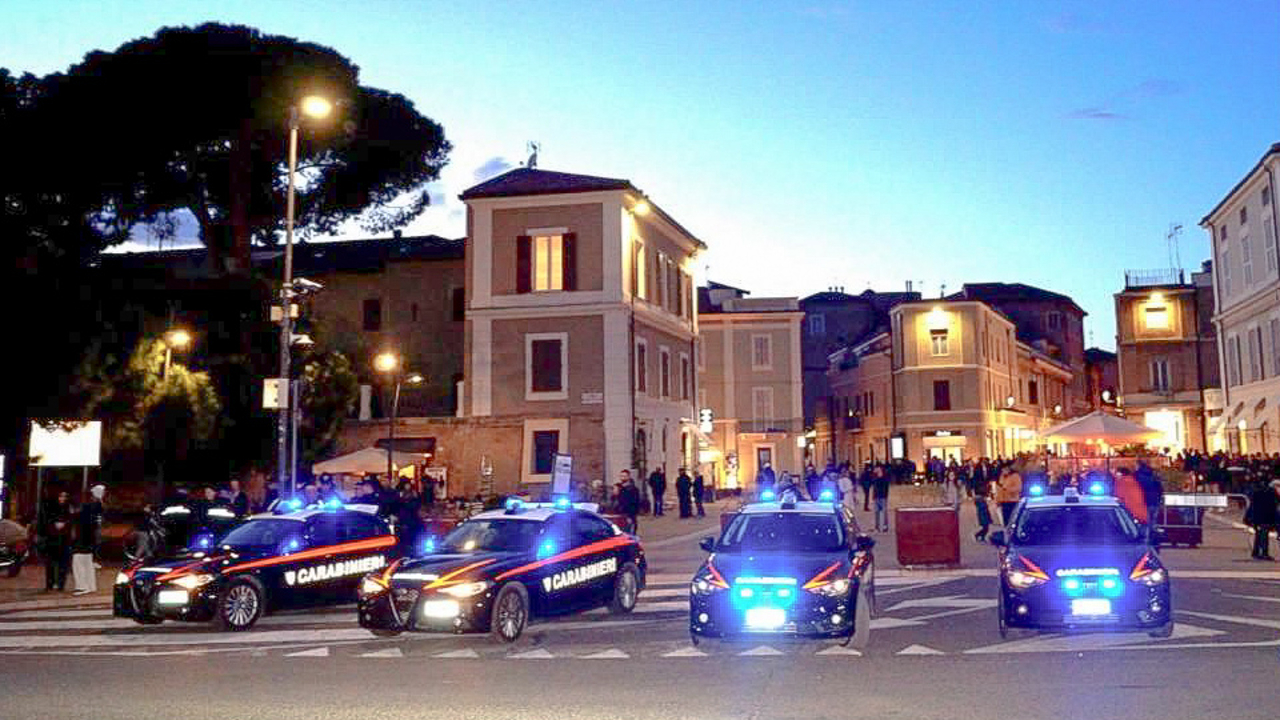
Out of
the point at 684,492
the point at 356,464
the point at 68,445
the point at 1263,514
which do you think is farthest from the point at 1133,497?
the point at 356,464

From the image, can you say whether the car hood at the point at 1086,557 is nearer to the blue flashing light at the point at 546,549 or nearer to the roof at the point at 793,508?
the roof at the point at 793,508

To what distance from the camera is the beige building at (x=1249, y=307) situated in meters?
44.8

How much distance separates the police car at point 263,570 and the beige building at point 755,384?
49.6 m

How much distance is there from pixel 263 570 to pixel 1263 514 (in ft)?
57.4

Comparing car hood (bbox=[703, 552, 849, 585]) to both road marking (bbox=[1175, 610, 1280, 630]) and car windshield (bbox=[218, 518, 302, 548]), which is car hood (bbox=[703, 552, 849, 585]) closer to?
road marking (bbox=[1175, 610, 1280, 630])

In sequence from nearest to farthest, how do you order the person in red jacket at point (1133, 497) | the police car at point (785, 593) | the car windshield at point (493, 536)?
the police car at point (785, 593) < the car windshield at point (493, 536) < the person in red jacket at point (1133, 497)

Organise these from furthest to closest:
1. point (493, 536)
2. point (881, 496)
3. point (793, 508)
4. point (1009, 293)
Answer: point (1009, 293), point (881, 496), point (493, 536), point (793, 508)

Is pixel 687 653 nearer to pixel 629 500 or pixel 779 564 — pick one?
pixel 779 564

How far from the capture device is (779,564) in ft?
40.5

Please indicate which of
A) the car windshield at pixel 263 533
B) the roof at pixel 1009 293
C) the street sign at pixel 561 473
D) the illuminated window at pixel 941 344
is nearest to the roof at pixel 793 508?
the car windshield at pixel 263 533

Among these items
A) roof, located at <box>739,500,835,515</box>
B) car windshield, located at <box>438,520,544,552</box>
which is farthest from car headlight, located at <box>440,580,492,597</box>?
roof, located at <box>739,500,835,515</box>

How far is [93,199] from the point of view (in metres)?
33.8

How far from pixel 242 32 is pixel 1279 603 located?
32.5 m

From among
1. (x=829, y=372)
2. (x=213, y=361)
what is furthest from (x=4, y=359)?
(x=829, y=372)
